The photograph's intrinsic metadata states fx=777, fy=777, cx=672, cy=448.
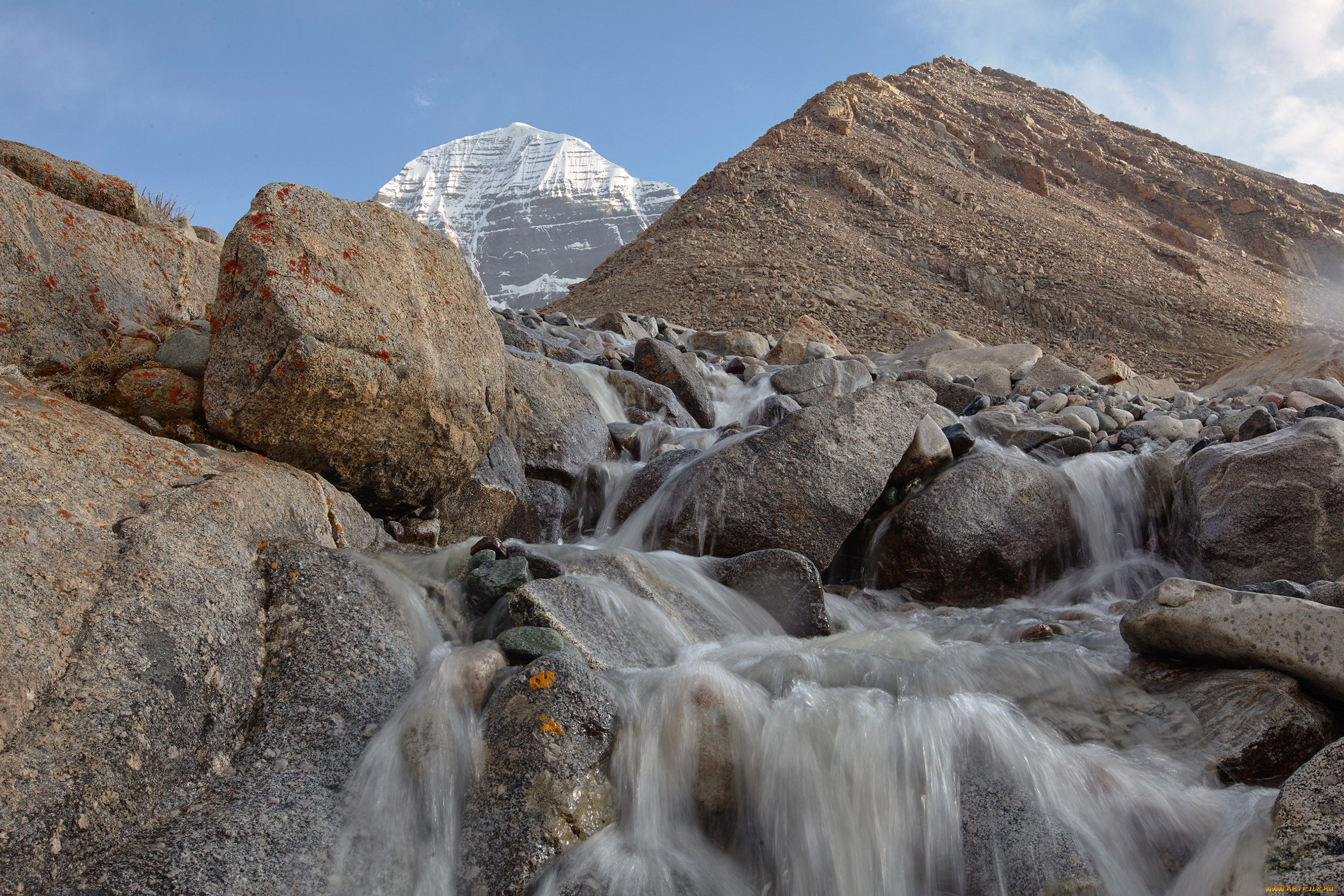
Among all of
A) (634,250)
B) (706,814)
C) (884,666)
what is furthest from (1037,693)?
(634,250)

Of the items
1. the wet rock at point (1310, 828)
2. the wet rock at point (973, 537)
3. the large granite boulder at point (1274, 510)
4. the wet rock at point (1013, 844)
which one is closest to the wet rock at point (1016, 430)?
the wet rock at point (973, 537)

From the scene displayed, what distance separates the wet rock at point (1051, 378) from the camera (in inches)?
408

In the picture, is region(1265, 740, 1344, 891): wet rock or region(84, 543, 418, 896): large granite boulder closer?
region(1265, 740, 1344, 891): wet rock

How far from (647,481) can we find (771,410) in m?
2.96

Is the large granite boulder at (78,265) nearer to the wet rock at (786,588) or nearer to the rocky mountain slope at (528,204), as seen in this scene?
the wet rock at (786,588)

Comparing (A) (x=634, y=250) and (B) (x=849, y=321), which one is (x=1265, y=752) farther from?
(A) (x=634, y=250)

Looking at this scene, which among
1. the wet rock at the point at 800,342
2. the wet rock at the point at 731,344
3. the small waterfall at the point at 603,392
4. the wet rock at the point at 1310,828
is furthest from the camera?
the wet rock at the point at 731,344

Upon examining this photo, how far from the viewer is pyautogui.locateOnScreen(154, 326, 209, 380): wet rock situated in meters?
3.56

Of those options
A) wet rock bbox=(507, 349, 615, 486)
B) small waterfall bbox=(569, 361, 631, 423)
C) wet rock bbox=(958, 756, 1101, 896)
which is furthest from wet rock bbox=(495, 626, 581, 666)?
small waterfall bbox=(569, 361, 631, 423)

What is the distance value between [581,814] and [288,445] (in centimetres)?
214

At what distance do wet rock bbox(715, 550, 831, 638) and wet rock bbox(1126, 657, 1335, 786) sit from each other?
1.47m

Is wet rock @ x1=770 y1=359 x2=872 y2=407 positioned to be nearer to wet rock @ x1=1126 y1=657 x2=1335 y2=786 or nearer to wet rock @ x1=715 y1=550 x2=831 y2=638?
wet rock @ x1=715 y1=550 x2=831 y2=638

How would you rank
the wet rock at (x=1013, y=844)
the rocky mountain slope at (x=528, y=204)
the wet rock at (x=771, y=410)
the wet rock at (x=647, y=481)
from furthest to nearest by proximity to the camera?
the rocky mountain slope at (x=528, y=204)
the wet rock at (x=771, y=410)
the wet rock at (x=647, y=481)
the wet rock at (x=1013, y=844)

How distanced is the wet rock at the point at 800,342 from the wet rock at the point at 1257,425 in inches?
268
